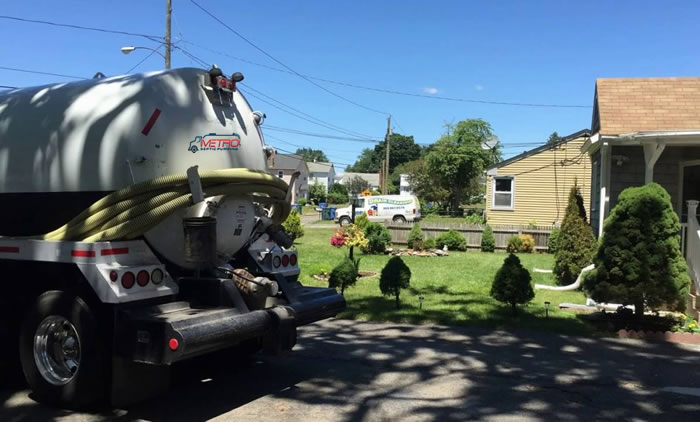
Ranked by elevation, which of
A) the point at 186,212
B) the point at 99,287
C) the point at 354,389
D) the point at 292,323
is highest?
the point at 186,212

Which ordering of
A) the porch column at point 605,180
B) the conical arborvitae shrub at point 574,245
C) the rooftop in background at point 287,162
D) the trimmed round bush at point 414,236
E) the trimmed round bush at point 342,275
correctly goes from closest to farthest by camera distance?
the trimmed round bush at point 342,275
the porch column at point 605,180
the conical arborvitae shrub at point 574,245
the trimmed round bush at point 414,236
the rooftop in background at point 287,162

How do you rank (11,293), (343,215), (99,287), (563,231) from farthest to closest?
(343,215) → (563,231) → (11,293) → (99,287)

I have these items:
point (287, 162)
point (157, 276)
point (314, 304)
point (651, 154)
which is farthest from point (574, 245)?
point (287, 162)

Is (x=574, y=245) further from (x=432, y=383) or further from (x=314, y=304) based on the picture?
(x=314, y=304)

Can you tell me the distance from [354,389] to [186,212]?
222 centimetres

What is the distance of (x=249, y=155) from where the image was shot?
536cm

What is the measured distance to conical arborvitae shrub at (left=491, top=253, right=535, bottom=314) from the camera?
27.5 feet

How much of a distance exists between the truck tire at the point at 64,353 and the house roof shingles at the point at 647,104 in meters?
9.90

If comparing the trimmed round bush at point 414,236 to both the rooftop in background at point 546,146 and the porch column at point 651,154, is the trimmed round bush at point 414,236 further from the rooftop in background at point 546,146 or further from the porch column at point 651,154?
the porch column at point 651,154

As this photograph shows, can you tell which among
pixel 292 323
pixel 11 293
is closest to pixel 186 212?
pixel 292 323

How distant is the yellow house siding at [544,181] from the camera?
2548cm

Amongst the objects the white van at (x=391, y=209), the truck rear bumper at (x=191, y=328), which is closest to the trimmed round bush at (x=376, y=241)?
the truck rear bumper at (x=191, y=328)

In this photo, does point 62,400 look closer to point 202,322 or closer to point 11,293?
point 11,293

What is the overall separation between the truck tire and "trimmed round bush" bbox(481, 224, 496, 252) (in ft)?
56.6
